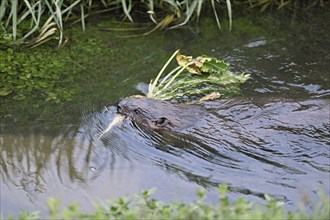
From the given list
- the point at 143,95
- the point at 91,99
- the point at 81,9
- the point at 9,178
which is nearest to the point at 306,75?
the point at 143,95

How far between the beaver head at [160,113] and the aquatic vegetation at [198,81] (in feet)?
1.47

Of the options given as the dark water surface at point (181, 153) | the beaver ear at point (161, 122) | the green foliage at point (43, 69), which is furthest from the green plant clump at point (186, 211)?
the green foliage at point (43, 69)

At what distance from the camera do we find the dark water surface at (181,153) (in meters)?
4.24

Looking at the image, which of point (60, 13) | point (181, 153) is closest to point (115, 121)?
point (181, 153)

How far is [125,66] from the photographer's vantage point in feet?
20.0

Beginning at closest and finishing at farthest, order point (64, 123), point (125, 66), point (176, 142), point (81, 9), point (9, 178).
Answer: point (9, 178), point (176, 142), point (64, 123), point (125, 66), point (81, 9)

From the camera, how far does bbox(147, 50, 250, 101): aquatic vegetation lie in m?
5.54

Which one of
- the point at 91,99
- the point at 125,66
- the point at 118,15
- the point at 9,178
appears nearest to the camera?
the point at 9,178

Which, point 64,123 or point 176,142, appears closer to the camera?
Result: point 176,142

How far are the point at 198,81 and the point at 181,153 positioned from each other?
44.7 inches

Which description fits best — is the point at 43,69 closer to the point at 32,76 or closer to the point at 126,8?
the point at 32,76

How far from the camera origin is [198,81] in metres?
5.68

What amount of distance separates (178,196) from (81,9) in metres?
3.00

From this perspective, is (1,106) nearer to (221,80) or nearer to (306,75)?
(221,80)
